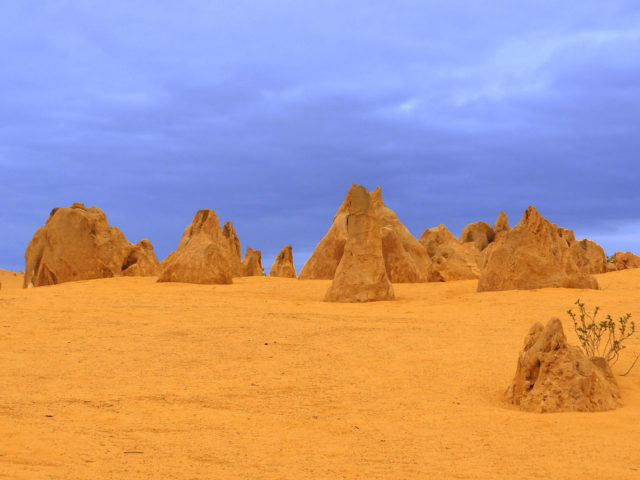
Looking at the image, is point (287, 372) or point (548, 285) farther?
point (548, 285)

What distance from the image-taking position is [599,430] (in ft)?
18.9

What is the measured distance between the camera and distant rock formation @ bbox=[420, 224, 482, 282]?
22422 millimetres

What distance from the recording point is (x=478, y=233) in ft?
103

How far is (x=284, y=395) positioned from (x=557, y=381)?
2.77m

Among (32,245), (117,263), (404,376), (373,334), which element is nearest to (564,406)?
(404,376)

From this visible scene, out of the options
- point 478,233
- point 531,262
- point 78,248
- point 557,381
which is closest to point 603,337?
point 557,381

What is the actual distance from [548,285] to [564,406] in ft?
27.8

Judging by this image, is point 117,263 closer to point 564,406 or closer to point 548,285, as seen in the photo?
point 548,285

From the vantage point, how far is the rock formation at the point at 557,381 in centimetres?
648

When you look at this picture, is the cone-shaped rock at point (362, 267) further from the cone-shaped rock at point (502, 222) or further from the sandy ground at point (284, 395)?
the cone-shaped rock at point (502, 222)

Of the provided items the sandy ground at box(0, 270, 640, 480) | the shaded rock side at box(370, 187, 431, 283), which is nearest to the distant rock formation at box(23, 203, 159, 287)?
the sandy ground at box(0, 270, 640, 480)

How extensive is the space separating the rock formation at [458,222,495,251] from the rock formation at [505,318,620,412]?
24.6m

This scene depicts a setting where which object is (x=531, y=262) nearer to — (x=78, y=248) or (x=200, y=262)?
(x=200, y=262)

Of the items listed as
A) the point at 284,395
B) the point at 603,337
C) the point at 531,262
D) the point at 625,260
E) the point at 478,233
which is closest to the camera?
the point at 284,395
